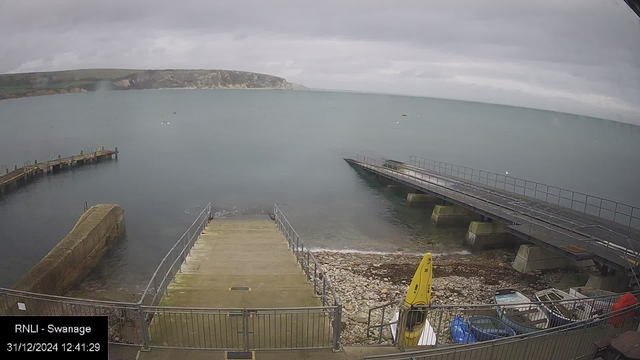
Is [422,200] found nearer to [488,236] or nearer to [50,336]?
[488,236]

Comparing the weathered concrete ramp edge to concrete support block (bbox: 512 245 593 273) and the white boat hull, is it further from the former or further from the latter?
concrete support block (bbox: 512 245 593 273)

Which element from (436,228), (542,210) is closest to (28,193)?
(436,228)

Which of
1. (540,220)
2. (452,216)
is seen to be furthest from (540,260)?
(452,216)

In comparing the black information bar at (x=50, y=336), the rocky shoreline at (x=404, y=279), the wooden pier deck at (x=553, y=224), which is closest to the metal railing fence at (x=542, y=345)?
the black information bar at (x=50, y=336)

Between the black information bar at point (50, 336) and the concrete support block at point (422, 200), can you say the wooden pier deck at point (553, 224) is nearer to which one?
the concrete support block at point (422, 200)

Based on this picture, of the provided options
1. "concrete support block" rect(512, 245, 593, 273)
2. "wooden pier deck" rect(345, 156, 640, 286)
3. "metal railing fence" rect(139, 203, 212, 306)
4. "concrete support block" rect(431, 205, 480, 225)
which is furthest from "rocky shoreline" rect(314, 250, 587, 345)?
"metal railing fence" rect(139, 203, 212, 306)

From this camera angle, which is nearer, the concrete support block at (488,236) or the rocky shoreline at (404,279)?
the rocky shoreline at (404,279)

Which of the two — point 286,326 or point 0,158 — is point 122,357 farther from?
point 0,158

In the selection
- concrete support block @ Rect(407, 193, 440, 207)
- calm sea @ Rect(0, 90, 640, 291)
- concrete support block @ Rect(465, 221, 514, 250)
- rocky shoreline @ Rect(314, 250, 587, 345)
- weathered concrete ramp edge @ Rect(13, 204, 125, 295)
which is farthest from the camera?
concrete support block @ Rect(407, 193, 440, 207)

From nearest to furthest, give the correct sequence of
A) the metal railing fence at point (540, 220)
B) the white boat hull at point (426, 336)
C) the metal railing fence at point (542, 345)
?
the metal railing fence at point (542, 345)
the white boat hull at point (426, 336)
the metal railing fence at point (540, 220)
